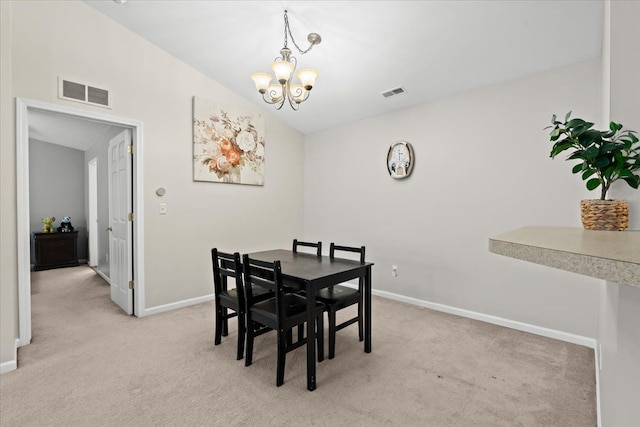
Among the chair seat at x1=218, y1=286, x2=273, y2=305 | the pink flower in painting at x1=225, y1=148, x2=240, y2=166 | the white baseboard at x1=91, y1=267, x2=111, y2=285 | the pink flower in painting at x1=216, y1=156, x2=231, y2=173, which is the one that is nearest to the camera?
the chair seat at x1=218, y1=286, x2=273, y2=305

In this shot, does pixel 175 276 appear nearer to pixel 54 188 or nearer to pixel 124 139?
pixel 124 139

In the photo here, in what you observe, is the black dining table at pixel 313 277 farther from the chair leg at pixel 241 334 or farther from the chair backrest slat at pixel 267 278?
the chair leg at pixel 241 334

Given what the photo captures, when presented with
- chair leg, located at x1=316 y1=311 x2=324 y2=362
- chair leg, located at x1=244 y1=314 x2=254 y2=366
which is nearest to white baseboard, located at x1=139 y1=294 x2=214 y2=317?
chair leg, located at x1=244 y1=314 x2=254 y2=366

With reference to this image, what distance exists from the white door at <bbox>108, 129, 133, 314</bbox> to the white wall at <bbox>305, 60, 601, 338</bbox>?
261 cm

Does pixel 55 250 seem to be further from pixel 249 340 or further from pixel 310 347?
pixel 310 347

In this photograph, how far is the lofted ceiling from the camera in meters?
2.34

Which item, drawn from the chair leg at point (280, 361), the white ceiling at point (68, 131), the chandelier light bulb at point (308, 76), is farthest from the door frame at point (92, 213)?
the chair leg at point (280, 361)

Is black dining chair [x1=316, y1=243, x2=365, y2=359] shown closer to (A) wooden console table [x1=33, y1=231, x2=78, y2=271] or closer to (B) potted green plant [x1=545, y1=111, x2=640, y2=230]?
(B) potted green plant [x1=545, y1=111, x2=640, y2=230]

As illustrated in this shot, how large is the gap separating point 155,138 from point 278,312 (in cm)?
251

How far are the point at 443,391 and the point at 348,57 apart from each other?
2.94 meters

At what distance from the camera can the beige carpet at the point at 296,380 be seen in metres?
1.80

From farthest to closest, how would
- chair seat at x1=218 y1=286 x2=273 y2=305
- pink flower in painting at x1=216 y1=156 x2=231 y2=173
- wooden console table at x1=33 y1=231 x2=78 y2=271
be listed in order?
wooden console table at x1=33 y1=231 x2=78 y2=271, pink flower in painting at x1=216 y1=156 x2=231 y2=173, chair seat at x1=218 y1=286 x2=273 y2=305

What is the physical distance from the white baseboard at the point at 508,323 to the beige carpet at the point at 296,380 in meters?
0.08

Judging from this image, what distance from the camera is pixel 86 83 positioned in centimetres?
296
